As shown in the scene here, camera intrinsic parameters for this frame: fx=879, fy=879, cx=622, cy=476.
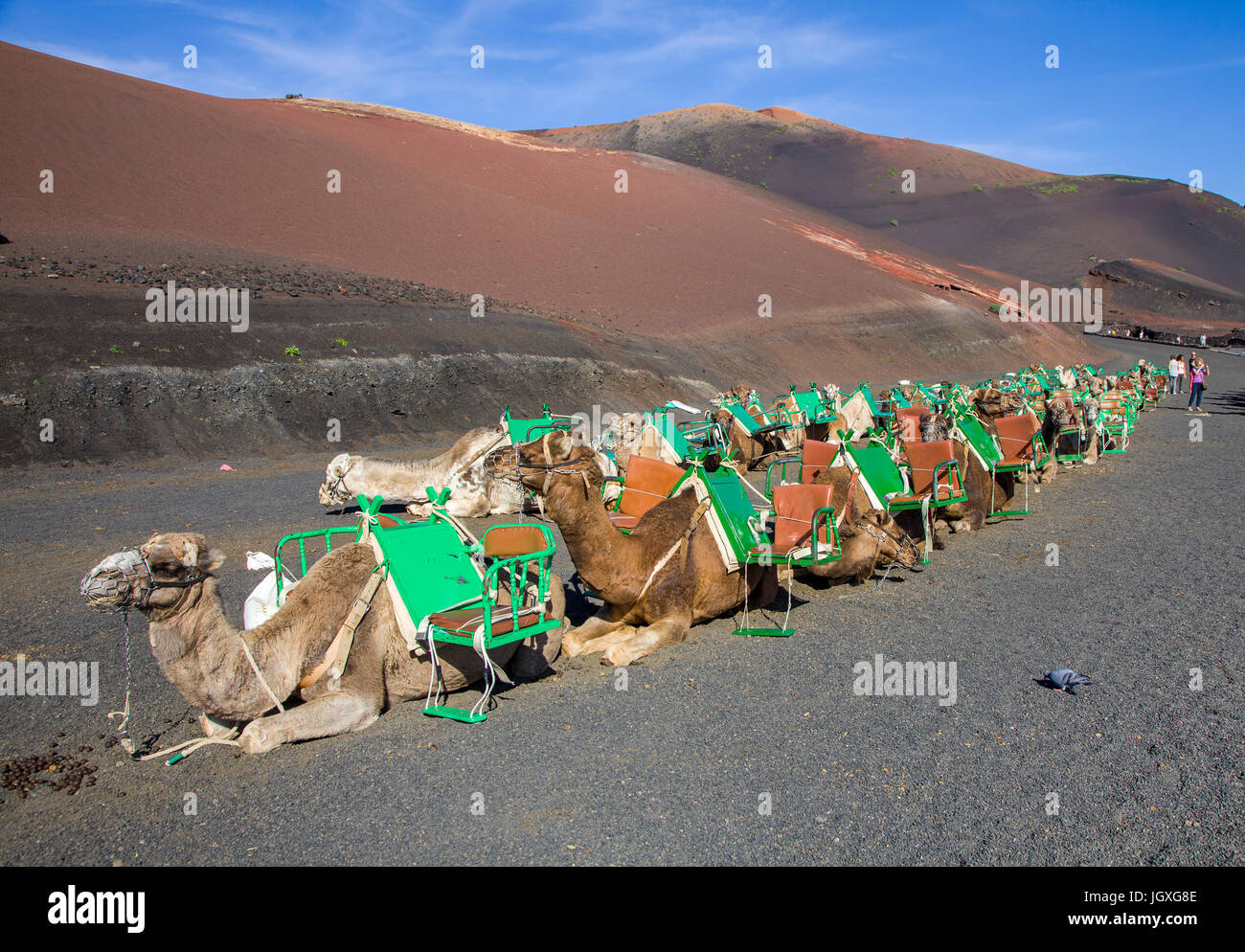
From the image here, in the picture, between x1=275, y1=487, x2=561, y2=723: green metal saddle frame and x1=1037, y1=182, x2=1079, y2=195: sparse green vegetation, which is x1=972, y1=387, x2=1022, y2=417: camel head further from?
x1=1037, y1=182, x2=1079, y2=195: sparse green vegetation

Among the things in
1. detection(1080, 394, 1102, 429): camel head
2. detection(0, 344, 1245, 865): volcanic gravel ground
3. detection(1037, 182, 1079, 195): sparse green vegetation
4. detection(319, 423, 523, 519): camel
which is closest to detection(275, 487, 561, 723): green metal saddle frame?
detection(0, 344, 1245, 865): volcanic gravel ground

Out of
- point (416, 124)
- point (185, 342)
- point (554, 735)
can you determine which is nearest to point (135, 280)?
point (185, 342)

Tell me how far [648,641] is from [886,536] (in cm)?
388

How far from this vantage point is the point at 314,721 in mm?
5398

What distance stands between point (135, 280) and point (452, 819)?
1140 inches

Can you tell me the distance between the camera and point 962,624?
325 inches

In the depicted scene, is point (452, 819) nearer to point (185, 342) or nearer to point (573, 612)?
point (573, 612)

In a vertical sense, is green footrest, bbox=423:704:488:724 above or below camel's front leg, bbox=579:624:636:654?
below

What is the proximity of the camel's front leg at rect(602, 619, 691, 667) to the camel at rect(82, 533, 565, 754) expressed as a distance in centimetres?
127

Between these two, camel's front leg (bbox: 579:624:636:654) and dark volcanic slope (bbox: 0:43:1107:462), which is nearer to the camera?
camel's front leg (bbox: 579:624:636:654)

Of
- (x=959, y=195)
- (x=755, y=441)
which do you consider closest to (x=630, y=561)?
(x=755, y=441)

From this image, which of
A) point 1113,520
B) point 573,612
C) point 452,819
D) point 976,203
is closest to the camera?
point 452,819

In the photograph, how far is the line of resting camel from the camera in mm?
4977

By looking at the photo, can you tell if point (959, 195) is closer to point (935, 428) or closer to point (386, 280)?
point (386, 280)
